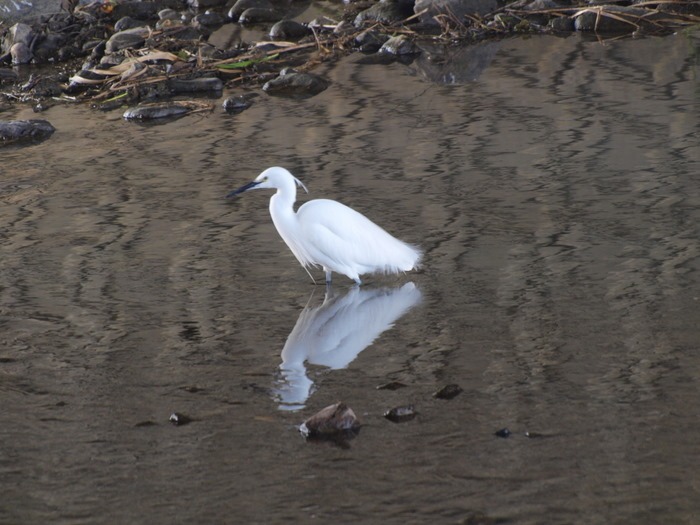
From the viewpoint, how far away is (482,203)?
5.98 metres

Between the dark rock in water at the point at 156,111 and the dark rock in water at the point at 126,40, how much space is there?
91.7 inches

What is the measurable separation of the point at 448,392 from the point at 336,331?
923 mm

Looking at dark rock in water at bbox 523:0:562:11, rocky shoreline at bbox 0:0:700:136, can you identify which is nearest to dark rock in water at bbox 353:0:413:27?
rocky shoreline at bbox 0:0:700:136

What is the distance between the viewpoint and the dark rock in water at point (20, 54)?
12.0 metres

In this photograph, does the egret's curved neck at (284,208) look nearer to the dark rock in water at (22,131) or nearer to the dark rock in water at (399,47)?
the dark rock in water at (22,131)

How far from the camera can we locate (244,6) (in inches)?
514

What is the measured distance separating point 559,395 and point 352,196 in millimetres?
2854

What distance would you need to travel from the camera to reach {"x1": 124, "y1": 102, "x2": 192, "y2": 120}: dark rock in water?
891 centimetres

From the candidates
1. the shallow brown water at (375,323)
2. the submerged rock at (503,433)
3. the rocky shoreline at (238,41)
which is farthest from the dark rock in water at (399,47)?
the submerged rock at (503,433)

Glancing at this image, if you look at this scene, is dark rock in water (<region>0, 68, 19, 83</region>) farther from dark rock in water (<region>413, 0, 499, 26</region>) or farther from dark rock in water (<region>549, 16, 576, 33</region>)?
dark rock in water (<region>549, 16, 576, 33</region>)

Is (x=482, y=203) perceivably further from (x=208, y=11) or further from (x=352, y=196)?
(x=208, y=11)

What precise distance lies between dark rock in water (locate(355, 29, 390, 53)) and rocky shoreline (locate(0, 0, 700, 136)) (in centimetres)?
2

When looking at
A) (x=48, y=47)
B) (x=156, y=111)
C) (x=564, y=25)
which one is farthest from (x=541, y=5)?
(x=48, y=47)

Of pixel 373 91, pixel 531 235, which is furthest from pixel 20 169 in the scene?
pixel 531 235
